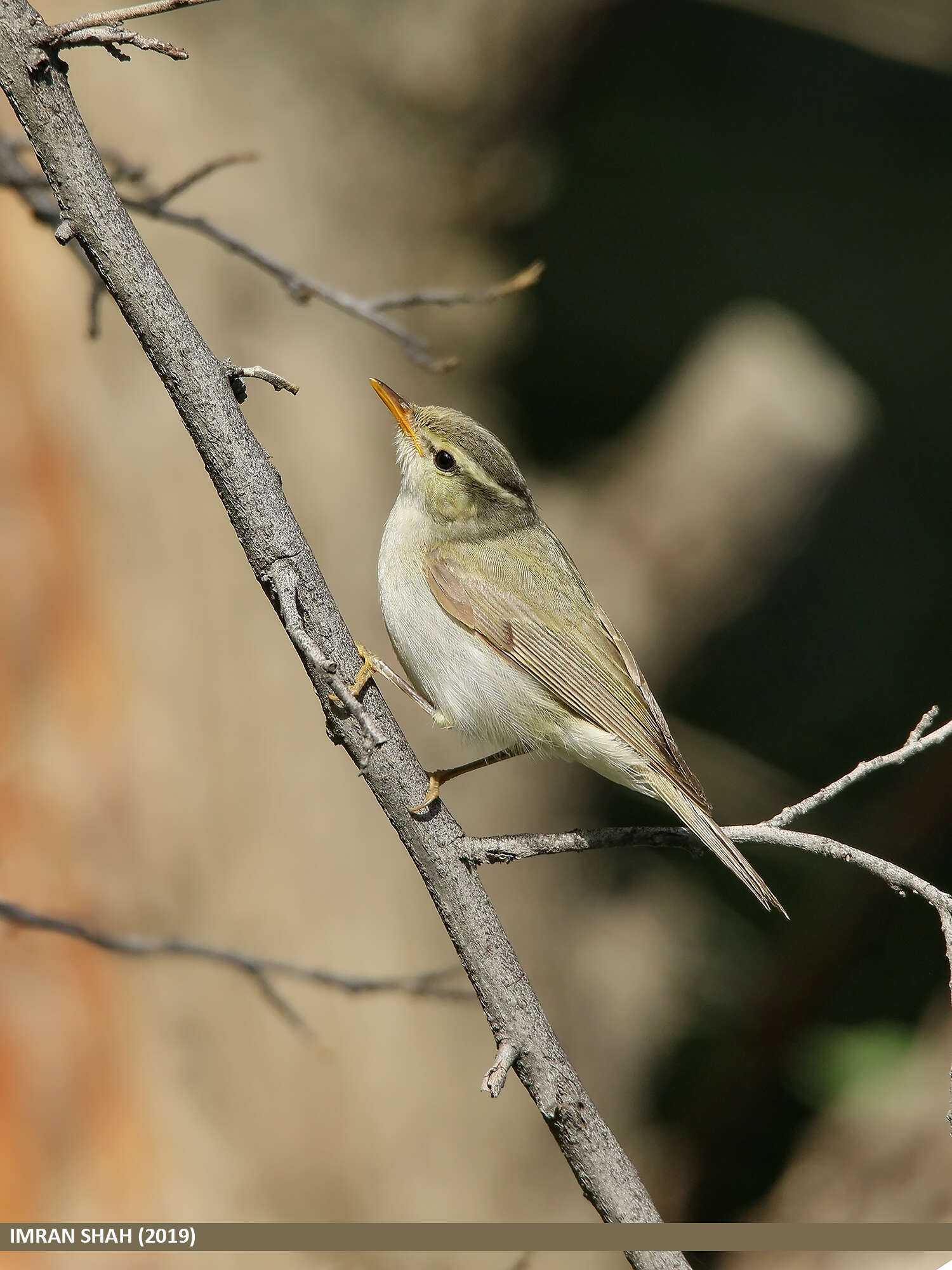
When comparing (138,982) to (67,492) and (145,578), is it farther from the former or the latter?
(67,492)

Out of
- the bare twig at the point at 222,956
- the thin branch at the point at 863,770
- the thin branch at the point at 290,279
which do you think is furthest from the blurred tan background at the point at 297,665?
the thin branch at the point at 863,770

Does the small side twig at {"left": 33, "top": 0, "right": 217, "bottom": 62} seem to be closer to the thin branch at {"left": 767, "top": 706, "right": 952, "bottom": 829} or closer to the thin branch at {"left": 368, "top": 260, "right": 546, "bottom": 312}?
the thin branch at {"left": 368, "top": 260, "right": 546, "bottom": 312}

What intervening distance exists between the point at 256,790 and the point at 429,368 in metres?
2.26

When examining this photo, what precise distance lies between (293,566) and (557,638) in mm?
1273

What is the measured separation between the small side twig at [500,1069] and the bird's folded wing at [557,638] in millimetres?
954

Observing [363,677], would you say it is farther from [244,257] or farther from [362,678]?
[244,257]

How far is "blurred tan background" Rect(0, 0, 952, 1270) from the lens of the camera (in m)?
4.77

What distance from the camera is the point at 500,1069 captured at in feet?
7.80

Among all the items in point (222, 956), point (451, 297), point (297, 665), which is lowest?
point (297, 665)

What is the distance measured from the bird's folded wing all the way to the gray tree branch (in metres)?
0.79

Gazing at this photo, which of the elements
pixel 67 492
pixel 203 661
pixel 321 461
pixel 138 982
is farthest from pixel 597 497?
pixel 138 982

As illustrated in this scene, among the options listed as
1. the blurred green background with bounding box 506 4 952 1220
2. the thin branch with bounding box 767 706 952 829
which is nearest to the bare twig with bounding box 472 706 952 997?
the thin branch with bounding box 767 706 952 829

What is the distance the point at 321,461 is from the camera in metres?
5.65

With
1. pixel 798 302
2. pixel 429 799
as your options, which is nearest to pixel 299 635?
pixel 429 799
